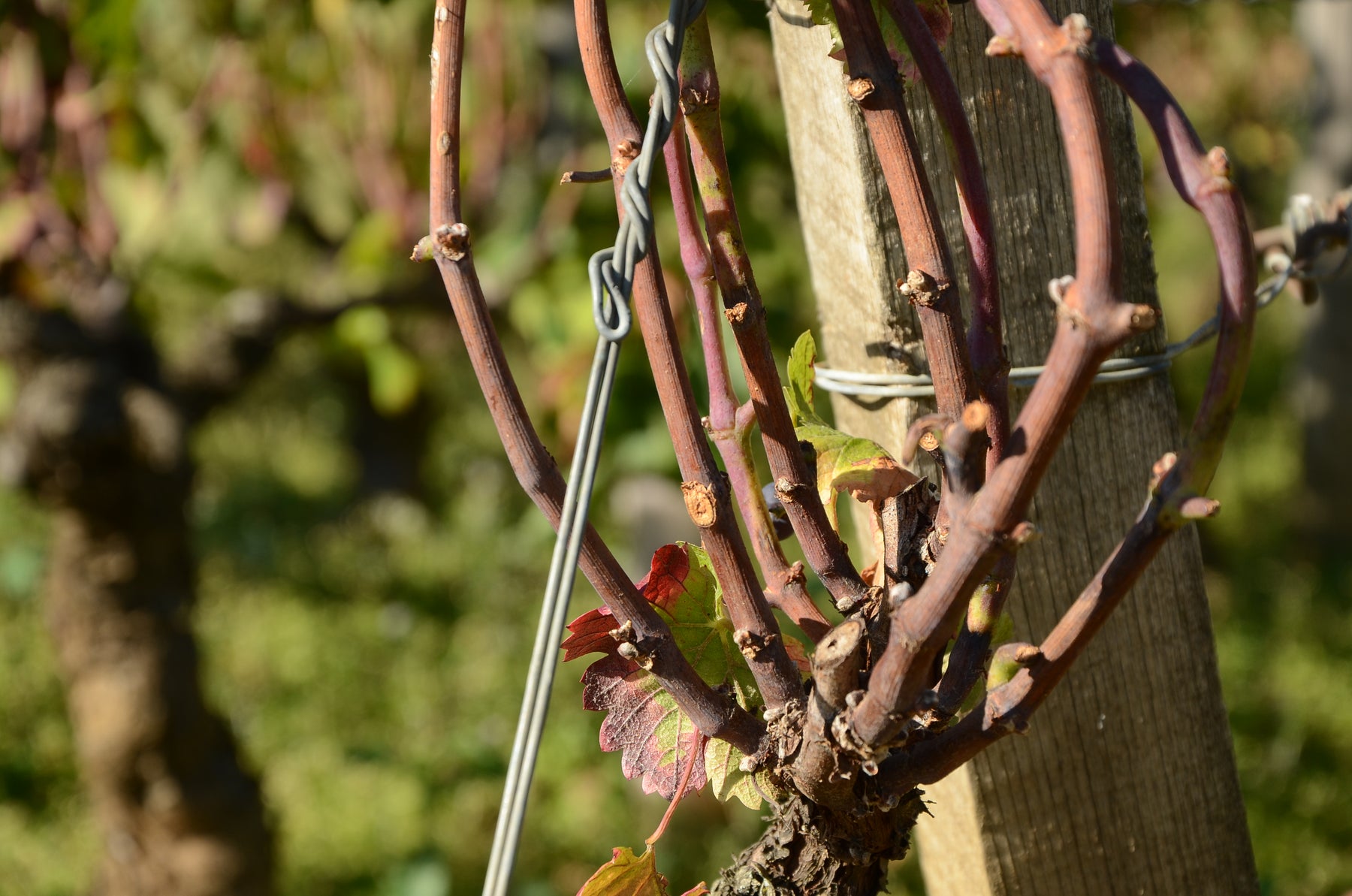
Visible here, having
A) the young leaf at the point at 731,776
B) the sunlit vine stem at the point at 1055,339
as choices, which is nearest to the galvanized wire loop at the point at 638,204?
the sunlit vine stem at the point at 1055,339

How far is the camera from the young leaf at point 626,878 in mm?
661

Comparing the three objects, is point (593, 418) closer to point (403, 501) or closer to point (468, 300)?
point (468, 300)

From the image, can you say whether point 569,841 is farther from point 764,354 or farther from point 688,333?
point 764,354

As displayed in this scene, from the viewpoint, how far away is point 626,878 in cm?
68

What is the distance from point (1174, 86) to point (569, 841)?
657cm

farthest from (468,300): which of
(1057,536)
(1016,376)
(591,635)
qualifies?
(1057,536)

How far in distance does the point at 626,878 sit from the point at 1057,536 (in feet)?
1.47

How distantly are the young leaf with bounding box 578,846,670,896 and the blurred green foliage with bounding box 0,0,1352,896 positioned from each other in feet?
2.34

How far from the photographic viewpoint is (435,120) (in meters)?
0.56

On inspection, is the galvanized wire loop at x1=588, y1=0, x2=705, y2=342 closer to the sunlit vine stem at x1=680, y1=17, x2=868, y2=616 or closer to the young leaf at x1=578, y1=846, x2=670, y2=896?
the sunlit vine stem at x1=680, y1=17, x2=868, y2=616

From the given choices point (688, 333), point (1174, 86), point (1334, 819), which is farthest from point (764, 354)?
point (1174, 86)

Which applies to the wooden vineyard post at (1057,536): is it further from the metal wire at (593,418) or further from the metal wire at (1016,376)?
the metal wire at (593,418)

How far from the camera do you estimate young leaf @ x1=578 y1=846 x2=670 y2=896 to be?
66 centimetres

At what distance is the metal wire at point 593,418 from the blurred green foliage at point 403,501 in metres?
0.56
